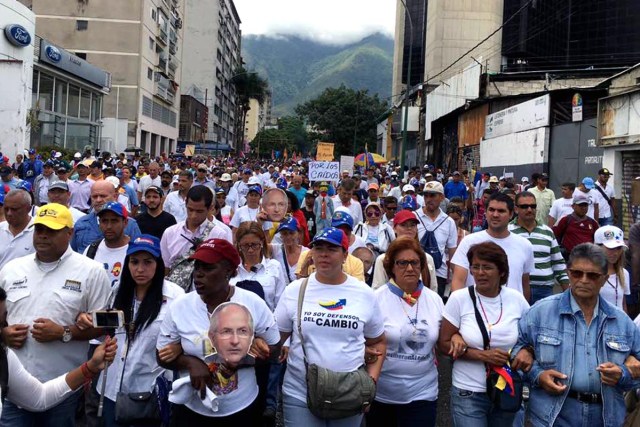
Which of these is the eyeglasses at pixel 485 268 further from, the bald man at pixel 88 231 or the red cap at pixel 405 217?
the bald man at pixel 88 231

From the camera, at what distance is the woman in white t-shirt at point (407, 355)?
398 centimetres

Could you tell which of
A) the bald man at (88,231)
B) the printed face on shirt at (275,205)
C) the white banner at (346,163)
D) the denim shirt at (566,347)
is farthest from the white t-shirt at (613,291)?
the white banner at (346,163)

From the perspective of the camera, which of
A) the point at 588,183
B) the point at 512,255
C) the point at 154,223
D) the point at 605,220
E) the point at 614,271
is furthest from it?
the point at 605,220

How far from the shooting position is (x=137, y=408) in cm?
361

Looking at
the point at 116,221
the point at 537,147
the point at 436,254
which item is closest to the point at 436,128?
the point at 537,147

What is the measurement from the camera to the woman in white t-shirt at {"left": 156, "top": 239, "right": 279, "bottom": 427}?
3301 mm

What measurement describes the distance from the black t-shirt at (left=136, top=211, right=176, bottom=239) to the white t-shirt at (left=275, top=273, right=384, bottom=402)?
12.2 feet

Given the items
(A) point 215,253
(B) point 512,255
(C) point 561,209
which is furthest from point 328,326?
(C) point 561,209

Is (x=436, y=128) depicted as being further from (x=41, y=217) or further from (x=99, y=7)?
(x=41, y=217)

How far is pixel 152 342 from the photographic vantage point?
383 cm

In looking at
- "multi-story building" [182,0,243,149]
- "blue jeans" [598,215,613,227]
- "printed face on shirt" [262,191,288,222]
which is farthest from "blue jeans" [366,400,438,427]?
"multi-story building" [182,0,243,149]

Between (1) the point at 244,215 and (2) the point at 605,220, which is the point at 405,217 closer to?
(1) the point at 244,215

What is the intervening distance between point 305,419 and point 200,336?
2.80 feet

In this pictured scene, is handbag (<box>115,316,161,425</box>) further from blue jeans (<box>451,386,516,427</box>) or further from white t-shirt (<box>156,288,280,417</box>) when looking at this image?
blue jeans (<box>451,386,516,427</box>)
